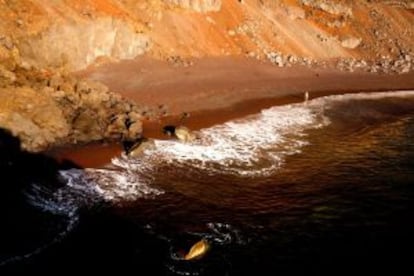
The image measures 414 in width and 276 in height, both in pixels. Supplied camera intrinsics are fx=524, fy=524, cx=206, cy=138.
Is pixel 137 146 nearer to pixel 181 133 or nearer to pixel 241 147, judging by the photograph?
pixel 181 133

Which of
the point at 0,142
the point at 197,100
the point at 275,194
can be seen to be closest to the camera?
the point at 275,194

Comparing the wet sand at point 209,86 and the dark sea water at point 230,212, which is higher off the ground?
the wet sand at point 209,86

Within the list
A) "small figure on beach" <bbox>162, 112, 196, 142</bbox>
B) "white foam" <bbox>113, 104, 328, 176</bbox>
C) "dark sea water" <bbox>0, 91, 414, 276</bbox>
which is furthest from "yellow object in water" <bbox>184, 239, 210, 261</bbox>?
"small figure on beach" <bbox>162, 112, 196, 142</bbox>

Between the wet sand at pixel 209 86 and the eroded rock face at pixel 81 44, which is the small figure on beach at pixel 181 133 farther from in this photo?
the eroded rock face at pixel 81 44

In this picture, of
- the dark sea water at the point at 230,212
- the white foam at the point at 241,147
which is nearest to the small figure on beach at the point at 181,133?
the white foam at the point at 241,147

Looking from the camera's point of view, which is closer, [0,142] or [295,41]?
[0,142]

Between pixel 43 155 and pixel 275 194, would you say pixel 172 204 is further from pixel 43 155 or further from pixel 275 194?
pixel 43 155

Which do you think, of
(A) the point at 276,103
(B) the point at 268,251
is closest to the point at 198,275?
(B) the point at 268,251
